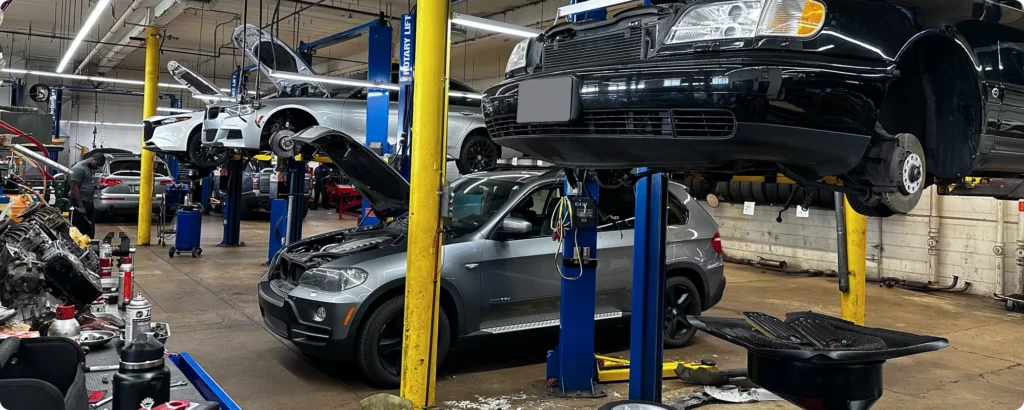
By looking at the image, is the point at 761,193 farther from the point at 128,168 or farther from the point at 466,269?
the point at 128,168

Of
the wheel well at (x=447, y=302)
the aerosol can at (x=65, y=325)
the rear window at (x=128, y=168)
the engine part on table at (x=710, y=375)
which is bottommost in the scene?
the engine part on table at (x=710, y=375)

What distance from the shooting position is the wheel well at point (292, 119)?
25.7 feet

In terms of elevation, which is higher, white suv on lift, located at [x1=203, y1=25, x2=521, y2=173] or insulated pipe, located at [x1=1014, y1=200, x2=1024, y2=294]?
white suv on lift, located at [x1=203, y1=25, x2=521, y2=173]

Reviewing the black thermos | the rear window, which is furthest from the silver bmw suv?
the rear window

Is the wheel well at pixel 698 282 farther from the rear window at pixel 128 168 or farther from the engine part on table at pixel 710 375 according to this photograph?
the rear window at pixel 128 168

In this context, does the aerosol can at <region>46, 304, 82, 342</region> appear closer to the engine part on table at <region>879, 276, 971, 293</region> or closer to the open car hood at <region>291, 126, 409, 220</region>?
the open car hood at <region>291, 126, 409, 220</region>

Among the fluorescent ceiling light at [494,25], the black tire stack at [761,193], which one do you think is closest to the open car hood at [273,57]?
the fluorescent ceiling light at [494,25]

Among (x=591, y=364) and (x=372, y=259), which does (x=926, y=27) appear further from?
(x=372, y=259)

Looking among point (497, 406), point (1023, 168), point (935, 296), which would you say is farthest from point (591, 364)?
point (935, 296)

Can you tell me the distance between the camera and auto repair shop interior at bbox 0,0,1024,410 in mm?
2299

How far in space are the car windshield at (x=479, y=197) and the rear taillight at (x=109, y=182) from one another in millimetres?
10472

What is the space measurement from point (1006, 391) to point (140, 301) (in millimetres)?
5074

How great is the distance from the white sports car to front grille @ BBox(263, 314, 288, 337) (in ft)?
17.4

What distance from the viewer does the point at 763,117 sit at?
7.37ft
